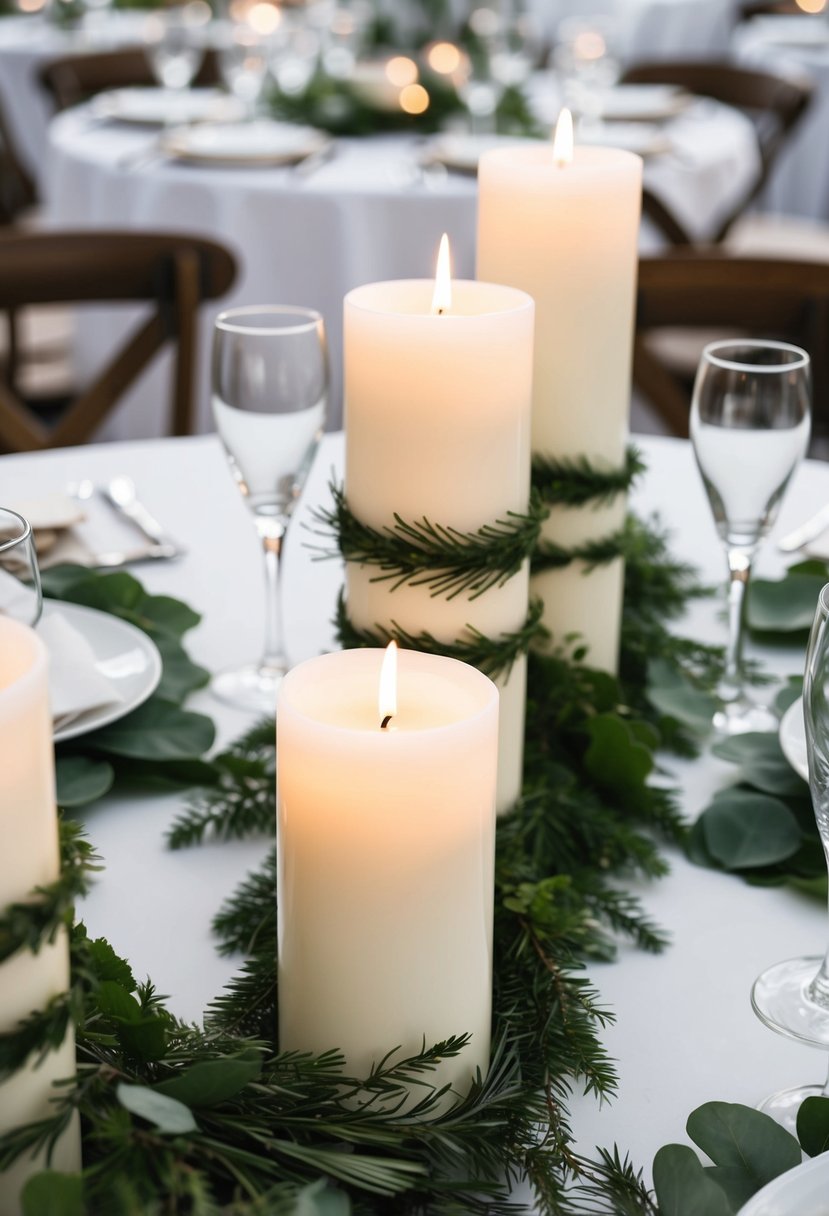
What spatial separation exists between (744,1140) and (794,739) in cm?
28

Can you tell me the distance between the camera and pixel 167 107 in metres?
2.77

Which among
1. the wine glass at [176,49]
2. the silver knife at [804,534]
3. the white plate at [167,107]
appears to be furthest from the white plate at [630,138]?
the silver knife at [804,534]

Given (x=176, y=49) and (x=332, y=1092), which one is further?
(x=176, y=49)

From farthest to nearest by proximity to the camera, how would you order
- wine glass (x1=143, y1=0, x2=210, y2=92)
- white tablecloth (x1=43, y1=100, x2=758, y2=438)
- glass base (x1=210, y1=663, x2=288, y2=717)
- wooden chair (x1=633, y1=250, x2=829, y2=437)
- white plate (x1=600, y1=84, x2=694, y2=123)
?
1. wine glass (x1=143, y1=0, x2=210, y2=92)
2. white plate (x1=600, y1=84, x2=694, y2=123)
3. white tablecloth (x1=43, y1=100, x2=758, y2=438)
4. wooden chair (x1=633, y1=250, x2=829, y2=437)
5. glass base (x1=210, y1=663, x2=288, y2=717)

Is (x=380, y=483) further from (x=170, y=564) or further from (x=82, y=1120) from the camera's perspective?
(x=170, y=564)

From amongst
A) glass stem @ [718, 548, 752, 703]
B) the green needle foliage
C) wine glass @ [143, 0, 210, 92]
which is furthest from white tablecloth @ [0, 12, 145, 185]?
the green needle foliage

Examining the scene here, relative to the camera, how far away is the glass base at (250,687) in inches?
32.1

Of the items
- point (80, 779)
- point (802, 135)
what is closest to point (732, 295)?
point (80, 779)

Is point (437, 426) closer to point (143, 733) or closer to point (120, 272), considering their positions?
point (143, 733)

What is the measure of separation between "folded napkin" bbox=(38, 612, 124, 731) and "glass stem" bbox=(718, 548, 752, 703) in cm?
34

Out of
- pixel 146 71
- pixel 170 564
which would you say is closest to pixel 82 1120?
pixel 170 564

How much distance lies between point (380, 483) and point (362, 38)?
11.8 ft

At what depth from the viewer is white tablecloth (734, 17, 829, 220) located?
14.1 feet

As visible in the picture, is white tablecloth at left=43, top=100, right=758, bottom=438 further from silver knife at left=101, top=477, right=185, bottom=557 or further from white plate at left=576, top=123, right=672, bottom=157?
silver knife at left=101, top=477, right=185, bottom=557
